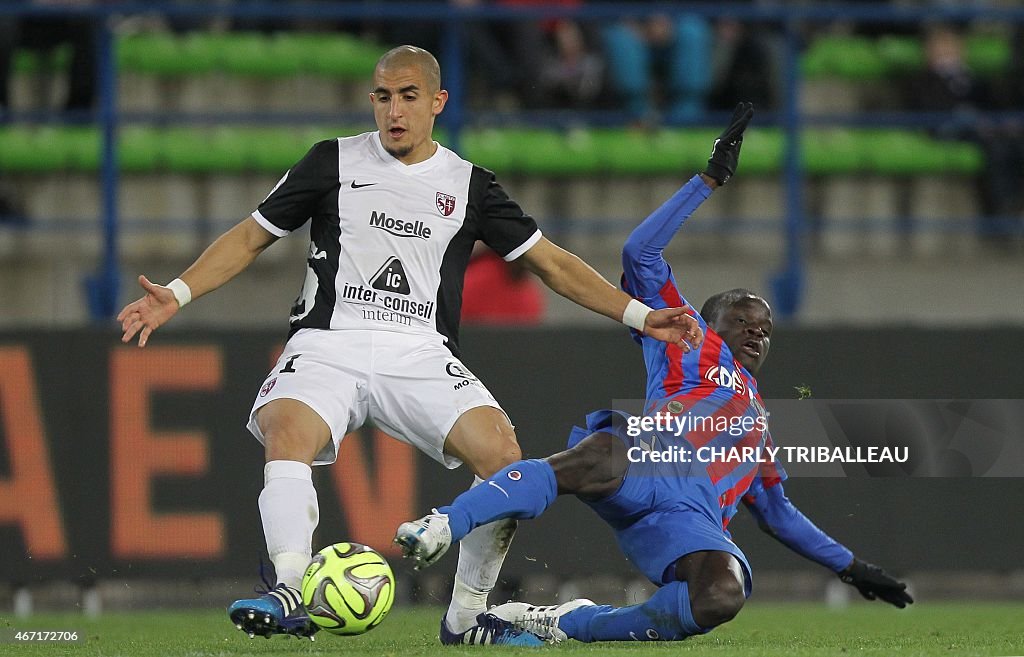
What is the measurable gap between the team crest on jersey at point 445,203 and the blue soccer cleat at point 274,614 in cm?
160

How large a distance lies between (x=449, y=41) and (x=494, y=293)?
1.42m

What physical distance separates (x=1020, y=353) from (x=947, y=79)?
102 inches

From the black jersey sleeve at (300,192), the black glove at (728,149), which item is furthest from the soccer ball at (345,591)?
the black glove at (728,149)

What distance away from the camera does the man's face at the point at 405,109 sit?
628cm

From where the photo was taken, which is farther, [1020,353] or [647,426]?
[1020,353]

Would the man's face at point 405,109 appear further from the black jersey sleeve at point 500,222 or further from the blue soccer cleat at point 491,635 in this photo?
the blue soccer cleat at point 491,635

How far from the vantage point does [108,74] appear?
30.5 ft

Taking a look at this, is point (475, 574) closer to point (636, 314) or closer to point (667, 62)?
point (636, 314)

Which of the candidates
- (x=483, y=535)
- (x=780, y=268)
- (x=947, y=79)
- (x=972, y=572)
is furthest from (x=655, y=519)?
(x=947, y=79)

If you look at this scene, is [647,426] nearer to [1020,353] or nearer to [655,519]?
[655,519]

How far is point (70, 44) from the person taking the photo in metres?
10.1

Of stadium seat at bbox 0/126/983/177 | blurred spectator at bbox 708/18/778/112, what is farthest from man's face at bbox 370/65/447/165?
blurred spectator at bbox 708/18/778/112

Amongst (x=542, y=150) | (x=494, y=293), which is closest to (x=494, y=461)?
(x=494, y=293)

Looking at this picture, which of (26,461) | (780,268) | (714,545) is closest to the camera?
(714,545)
